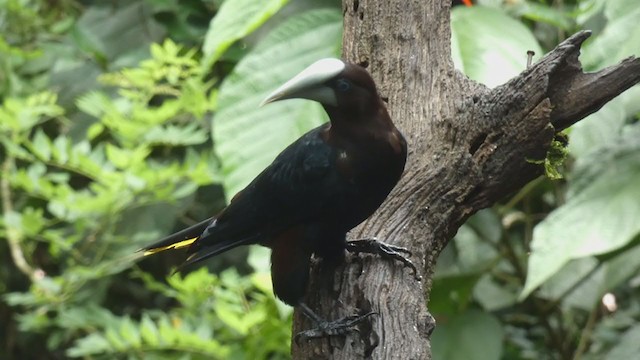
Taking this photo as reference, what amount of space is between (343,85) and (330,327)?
0.31 meters

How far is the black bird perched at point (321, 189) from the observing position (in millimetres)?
1228

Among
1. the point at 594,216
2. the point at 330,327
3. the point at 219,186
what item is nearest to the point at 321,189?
the point at 330,327

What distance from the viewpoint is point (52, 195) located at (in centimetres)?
235

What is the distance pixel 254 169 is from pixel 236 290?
0.47m

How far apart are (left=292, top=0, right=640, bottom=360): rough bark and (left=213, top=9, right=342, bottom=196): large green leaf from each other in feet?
1.29

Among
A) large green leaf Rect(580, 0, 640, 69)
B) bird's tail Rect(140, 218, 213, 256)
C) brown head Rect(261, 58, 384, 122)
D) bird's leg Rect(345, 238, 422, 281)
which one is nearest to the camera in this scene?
brown head Rect(261, 58, 384, 122)

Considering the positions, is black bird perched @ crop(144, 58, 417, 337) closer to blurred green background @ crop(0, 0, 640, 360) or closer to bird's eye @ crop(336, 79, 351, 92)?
bird's eye @ crop(336, 79, 351, 92)

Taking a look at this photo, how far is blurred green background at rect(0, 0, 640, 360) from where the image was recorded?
1.91 meters

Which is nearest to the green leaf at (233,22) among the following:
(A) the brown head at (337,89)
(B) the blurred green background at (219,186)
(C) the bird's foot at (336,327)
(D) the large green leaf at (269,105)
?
(B) the blurred green background at (219,186)

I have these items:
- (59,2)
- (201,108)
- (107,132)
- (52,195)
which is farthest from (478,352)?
(59,2)

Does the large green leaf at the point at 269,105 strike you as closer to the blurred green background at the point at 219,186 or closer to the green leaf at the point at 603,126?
the blurred green background at the point at 219,186

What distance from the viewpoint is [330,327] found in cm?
126

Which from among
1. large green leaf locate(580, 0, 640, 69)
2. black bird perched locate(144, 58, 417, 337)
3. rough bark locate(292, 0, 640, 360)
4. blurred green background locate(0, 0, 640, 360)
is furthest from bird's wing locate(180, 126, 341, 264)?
large green leaf locate(580, 0, 640, 69)

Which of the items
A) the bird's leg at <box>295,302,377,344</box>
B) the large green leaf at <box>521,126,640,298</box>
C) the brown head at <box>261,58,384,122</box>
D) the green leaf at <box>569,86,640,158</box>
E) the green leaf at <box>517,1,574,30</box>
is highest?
the green leaf at <box>517,1,574,30</box>
